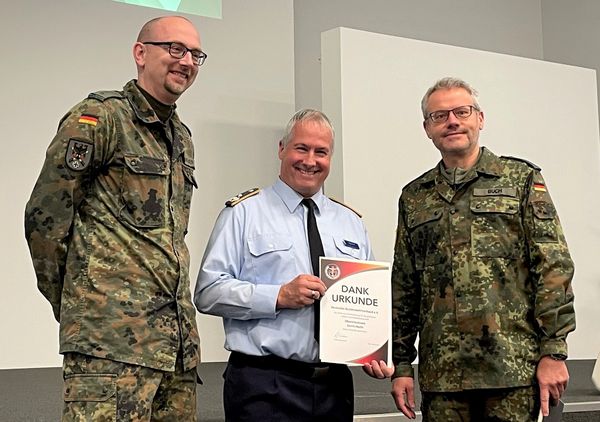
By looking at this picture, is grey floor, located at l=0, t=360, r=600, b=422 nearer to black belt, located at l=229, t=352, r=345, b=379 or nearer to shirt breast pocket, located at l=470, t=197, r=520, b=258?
black belt, located at l=229, t=352, r=345, b=379

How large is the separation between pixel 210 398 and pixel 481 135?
2992 millimetres

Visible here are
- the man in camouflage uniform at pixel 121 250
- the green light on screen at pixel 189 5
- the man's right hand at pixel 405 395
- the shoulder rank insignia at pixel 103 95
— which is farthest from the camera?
the green light on screen at pixel 189 5

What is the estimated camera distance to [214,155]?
18.7 ft

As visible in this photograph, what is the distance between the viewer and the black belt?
7.09ft

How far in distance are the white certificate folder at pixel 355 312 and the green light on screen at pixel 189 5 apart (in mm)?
3766

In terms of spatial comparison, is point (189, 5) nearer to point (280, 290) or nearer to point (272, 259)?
point (272, 259)

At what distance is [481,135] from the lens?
5.81 m

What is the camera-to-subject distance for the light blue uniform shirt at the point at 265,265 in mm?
2160

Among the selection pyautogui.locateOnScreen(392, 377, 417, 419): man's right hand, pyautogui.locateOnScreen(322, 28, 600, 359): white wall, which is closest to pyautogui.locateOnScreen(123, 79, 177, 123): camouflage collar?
pyautogui.locateOnScreen(392, 377, 417, 419): man's right hand

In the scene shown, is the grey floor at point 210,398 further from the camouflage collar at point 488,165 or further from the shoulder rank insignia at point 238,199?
the camouflage collar at point 488,165

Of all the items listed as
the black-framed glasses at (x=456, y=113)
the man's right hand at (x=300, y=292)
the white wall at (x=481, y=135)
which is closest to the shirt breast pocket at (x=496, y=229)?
the black-framed glasses at (x=456, y=113)

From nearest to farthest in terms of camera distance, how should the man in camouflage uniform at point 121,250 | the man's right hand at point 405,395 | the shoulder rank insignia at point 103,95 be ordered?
A: 1. the man in camouflage uniform at point 121,250
2. the shoulder rank insignia at point 103,95
3. the man's right hand at point 405,395

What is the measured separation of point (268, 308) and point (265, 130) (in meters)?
3.87

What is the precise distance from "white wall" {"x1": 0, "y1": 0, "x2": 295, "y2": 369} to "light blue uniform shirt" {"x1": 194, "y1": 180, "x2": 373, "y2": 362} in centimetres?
317
